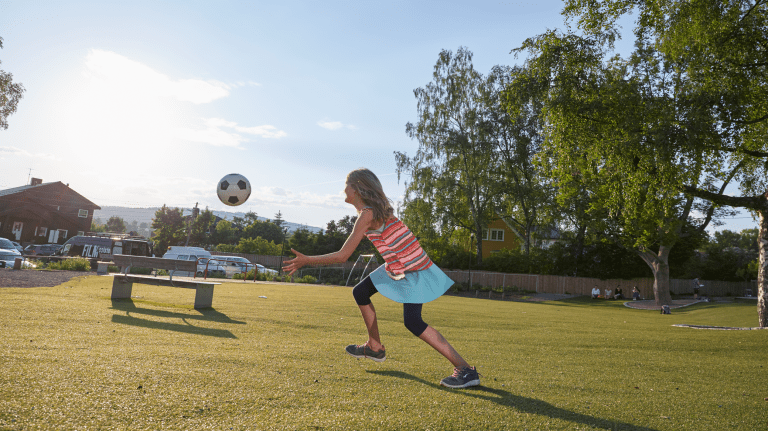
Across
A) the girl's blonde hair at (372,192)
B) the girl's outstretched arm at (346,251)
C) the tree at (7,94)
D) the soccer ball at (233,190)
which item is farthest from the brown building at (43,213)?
the girl's blonde hair at (372,192)

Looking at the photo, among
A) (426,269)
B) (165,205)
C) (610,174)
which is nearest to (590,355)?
(426,269)

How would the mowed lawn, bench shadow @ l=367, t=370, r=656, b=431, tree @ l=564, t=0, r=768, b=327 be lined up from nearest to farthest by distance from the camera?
the mowed lawn, bench shadow @ l=367, t=370, r=656, b=431, tree @ l=564, t=0, r=768, b=327

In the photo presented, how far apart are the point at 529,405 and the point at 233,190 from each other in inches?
450

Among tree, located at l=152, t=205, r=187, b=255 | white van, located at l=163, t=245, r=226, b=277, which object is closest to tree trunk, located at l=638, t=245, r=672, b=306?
white van, located at l=163, t=245, r=226, b=277

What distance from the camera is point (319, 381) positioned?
142 inches

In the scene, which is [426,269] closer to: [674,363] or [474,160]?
[674,363]

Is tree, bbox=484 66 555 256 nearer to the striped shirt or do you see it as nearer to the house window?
the house window

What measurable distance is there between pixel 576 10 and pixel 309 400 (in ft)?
48.7

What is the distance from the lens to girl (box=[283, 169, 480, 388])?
377 cm

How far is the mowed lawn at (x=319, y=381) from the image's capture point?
270 centimetres

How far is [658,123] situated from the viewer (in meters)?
12.0

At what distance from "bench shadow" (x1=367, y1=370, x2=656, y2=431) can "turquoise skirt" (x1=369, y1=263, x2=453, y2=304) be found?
687mm

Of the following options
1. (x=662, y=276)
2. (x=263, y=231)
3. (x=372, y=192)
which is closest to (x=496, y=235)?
(x=662, y=276)

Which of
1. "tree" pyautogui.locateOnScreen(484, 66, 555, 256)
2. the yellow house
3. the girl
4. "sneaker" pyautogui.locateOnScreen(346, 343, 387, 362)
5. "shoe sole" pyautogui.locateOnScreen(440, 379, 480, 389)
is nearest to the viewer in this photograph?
"shoe sole" pyautogui.locateOnScreen(440, 379, 480, 389)
